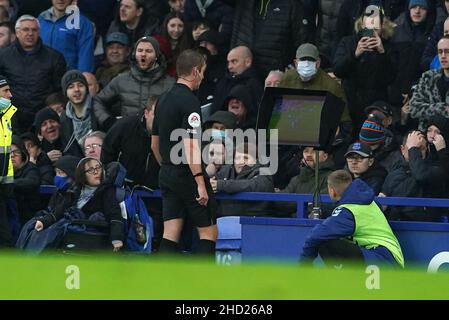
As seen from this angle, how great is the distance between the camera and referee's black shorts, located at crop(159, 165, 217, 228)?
1302cm

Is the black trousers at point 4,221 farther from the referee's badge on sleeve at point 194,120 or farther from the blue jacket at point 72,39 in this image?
the blue jacket at point 72,39

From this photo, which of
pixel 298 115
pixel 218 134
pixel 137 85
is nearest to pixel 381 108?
pixel 218 134

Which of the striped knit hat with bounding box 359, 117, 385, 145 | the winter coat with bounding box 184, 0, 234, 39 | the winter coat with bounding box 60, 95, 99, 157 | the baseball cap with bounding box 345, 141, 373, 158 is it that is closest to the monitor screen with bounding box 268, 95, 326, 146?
the baseball cap with bounding box 345, 141, 373, 158

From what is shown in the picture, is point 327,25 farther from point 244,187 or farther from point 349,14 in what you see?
point 244,187

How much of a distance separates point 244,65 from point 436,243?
4.28 metres

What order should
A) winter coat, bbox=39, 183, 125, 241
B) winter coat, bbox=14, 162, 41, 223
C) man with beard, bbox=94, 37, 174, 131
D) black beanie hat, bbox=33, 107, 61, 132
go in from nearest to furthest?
winter coat, bbox=39, 183, 125, 241
winter coat, bbox=14, 162, 41, 223
man with beard, bbox=94, 37, 174, 131
black beanie hat, bbox=33, 107, 61, 132

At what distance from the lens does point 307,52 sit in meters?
15.5

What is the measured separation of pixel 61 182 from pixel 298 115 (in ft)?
7.56

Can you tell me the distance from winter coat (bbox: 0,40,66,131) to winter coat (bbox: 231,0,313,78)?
1977 mm

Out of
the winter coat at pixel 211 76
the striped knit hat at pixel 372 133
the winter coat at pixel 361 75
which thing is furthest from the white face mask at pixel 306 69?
the winter coat at pixel 211 76

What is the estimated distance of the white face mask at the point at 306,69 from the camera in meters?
15.6

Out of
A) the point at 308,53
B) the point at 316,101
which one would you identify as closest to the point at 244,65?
the point at 308,53

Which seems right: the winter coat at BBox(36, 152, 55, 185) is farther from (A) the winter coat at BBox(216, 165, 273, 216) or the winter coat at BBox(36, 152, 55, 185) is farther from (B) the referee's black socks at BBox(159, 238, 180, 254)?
(B) the referee's black socks at BBox(159, 238, 180, 254)
